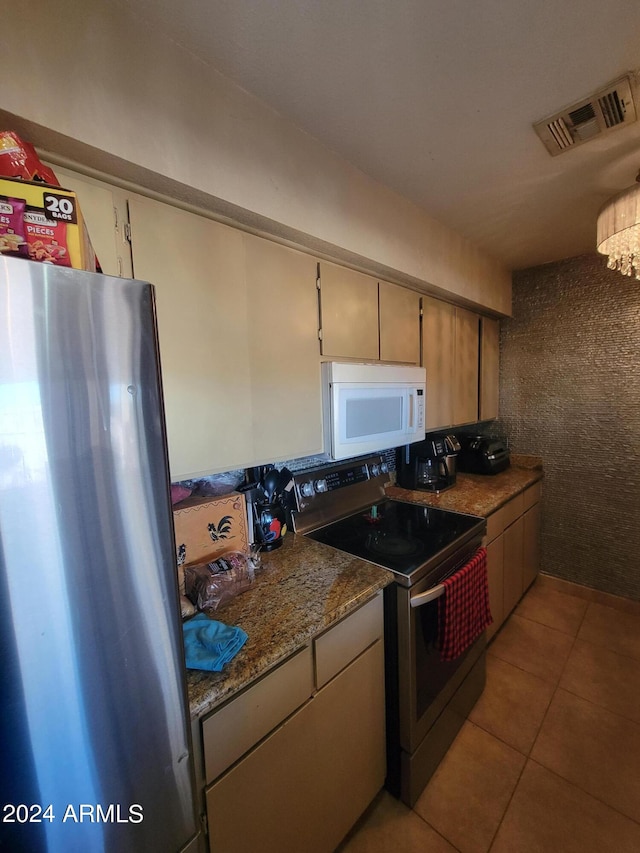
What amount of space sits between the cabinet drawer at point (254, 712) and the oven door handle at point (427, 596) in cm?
43

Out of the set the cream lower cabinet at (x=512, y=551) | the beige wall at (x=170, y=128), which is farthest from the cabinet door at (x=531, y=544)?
the beige wall at (x=170, y=128)

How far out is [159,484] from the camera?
51 centimetres

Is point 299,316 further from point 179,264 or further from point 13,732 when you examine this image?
point 13,732

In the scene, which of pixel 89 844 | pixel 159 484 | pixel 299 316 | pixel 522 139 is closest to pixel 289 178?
pixel 299 316

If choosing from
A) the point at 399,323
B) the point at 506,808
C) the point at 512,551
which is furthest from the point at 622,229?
the point at 506,808

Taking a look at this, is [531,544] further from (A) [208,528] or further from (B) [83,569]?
(B) [83,569]

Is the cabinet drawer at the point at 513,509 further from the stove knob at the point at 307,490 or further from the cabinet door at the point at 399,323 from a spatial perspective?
the stove knob at the point at 307,490

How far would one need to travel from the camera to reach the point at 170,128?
0.87m

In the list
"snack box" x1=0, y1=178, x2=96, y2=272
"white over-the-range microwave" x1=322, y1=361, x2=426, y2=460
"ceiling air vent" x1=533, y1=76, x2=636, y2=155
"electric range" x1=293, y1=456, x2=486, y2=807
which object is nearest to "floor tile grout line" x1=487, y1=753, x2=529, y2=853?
"electric range" x1=293, y1=456, x2=486, y2=807

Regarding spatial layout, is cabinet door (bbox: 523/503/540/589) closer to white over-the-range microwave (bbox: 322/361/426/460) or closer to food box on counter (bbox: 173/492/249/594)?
white over-the-range microwave (bbox: 322/361/426/460)

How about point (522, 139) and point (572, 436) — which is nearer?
point (522, 139)

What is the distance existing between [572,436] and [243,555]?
8.09 feet

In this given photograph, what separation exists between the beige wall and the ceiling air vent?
0.62 metres

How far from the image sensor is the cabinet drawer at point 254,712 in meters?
0.75
